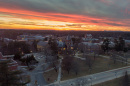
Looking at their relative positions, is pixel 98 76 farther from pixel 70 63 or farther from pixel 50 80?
pixel 50 80

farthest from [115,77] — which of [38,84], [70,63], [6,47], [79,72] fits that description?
[6,47]

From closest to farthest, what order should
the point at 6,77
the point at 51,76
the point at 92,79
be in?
the point at 6,77 < the point at 92,79 < the point at 51,76

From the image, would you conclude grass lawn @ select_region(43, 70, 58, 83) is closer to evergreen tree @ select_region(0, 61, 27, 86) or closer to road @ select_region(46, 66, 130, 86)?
road @ select_region(46, 66, 130, 86)

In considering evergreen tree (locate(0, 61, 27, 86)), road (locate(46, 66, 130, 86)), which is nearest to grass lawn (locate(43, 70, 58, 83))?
road (locate(46, 66, 130, 86))

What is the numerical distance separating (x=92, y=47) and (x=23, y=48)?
31.4 metres

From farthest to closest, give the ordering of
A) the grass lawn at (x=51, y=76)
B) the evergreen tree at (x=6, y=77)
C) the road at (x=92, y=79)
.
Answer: the grass lawn at (x=51, y=76), the road at (x=92, y=79), the evergreen tree at (x=6, y=77)

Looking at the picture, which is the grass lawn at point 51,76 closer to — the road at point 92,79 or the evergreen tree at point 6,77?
the road at point 92,79

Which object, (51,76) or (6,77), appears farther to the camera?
(51,76)

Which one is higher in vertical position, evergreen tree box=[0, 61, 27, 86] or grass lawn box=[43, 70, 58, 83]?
evergreen tree box=[0, 61, 27, 86]

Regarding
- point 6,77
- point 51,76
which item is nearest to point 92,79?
point 51,76

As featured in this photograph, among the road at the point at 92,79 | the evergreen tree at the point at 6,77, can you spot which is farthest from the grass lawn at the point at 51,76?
the evergreen tree at the point at 6,77

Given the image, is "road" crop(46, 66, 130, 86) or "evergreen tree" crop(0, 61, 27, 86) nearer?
"evergreen tree" crop(0, 61, 27, 86)

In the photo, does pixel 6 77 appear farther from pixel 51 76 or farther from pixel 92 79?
pixel 92 79

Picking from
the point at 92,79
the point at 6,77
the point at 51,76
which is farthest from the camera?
the point at 51,76
